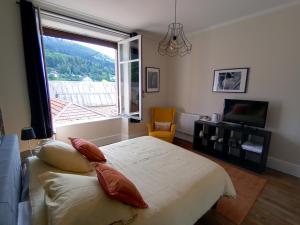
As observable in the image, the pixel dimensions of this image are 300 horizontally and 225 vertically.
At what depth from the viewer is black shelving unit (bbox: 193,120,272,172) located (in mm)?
2648

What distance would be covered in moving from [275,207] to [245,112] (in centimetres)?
150

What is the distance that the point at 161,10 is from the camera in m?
2.62

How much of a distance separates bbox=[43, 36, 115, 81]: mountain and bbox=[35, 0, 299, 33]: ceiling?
2.67ft

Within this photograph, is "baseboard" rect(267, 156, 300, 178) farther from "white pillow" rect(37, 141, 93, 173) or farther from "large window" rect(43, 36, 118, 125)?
"large window" rect(43, 36, 118, 125)

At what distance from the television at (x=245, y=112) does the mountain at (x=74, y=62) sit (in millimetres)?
2757

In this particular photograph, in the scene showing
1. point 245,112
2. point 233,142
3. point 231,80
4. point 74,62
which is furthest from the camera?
point 74,62

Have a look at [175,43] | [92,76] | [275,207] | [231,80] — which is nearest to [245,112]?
[231,80]

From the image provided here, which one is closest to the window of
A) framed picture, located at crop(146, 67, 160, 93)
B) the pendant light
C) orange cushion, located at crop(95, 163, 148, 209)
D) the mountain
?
the mountain

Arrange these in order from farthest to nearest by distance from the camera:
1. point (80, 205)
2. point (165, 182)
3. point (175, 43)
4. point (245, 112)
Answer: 1. point (245, 112)
2. point (175, 43)
3. point (165, 182)
4. point (80, 205)

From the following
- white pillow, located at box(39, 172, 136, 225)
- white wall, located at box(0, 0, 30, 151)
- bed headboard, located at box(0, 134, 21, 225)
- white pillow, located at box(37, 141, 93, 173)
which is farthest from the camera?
white wall, located at box(0, 0, 30, 151)

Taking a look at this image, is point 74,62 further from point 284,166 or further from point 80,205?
point 284,166

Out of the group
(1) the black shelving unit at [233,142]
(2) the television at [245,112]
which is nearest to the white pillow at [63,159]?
(1) the black shelving unit at [233,142]

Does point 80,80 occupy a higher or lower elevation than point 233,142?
higher

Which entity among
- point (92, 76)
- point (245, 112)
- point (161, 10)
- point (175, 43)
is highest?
point (161, 10)
